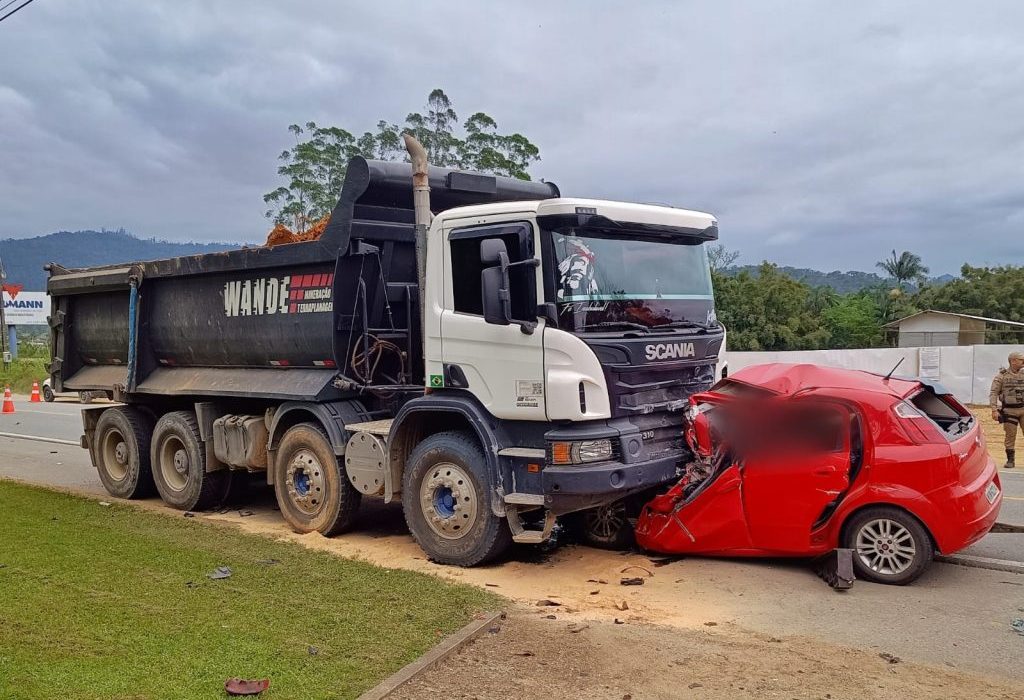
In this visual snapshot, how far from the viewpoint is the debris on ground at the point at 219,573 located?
259 inches

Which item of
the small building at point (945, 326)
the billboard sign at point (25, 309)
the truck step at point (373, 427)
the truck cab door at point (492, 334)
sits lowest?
the truck step at point (373, 427)

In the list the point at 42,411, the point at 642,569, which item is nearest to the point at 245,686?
the point at 642,569

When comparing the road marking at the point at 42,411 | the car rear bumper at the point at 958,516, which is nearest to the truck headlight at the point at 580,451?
the car rear bumper at the point at 958,516

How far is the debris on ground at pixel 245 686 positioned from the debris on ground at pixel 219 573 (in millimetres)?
2223

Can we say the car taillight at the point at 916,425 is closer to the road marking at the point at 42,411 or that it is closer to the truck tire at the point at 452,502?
the truck tire at the point at 452,502

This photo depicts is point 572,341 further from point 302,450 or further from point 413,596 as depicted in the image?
point 302,450

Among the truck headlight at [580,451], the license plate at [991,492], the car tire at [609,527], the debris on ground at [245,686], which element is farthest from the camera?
the car tire at [609,527]

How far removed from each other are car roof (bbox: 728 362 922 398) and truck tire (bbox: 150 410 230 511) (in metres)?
6.09

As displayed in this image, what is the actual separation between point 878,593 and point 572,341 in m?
2.76

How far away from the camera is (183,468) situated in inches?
396

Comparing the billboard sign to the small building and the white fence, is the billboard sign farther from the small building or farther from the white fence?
the white fence

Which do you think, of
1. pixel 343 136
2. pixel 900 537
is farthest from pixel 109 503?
pixel 343 136

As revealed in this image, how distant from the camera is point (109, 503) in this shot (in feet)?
33.0

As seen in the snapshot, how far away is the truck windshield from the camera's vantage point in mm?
6465
